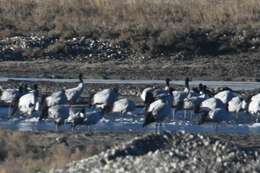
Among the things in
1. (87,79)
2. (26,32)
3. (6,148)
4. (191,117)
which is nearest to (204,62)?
(87,79)

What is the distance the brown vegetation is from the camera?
152 feet

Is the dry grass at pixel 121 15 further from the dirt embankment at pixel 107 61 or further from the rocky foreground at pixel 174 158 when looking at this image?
the rocky foreground at pixel 174 158

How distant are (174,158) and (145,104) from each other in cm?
1348

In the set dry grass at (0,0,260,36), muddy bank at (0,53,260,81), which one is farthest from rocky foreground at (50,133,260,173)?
dry grass at (0,0,260,36)

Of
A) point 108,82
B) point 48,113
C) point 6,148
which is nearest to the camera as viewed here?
point 6,148

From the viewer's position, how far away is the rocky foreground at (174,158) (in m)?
16.5

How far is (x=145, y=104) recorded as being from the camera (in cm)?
3038

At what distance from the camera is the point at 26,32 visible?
49594 mm

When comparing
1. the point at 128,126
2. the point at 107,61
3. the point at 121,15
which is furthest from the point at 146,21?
the point at 128,126

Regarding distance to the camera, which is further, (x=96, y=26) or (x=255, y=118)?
(x=96, y=26)

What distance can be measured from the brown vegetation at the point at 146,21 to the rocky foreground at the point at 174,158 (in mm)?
27270

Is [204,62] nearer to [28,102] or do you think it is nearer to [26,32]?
[26,32]

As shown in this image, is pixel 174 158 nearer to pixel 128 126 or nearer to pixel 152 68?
pixel 128 126

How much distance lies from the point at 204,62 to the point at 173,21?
8.03 meters
